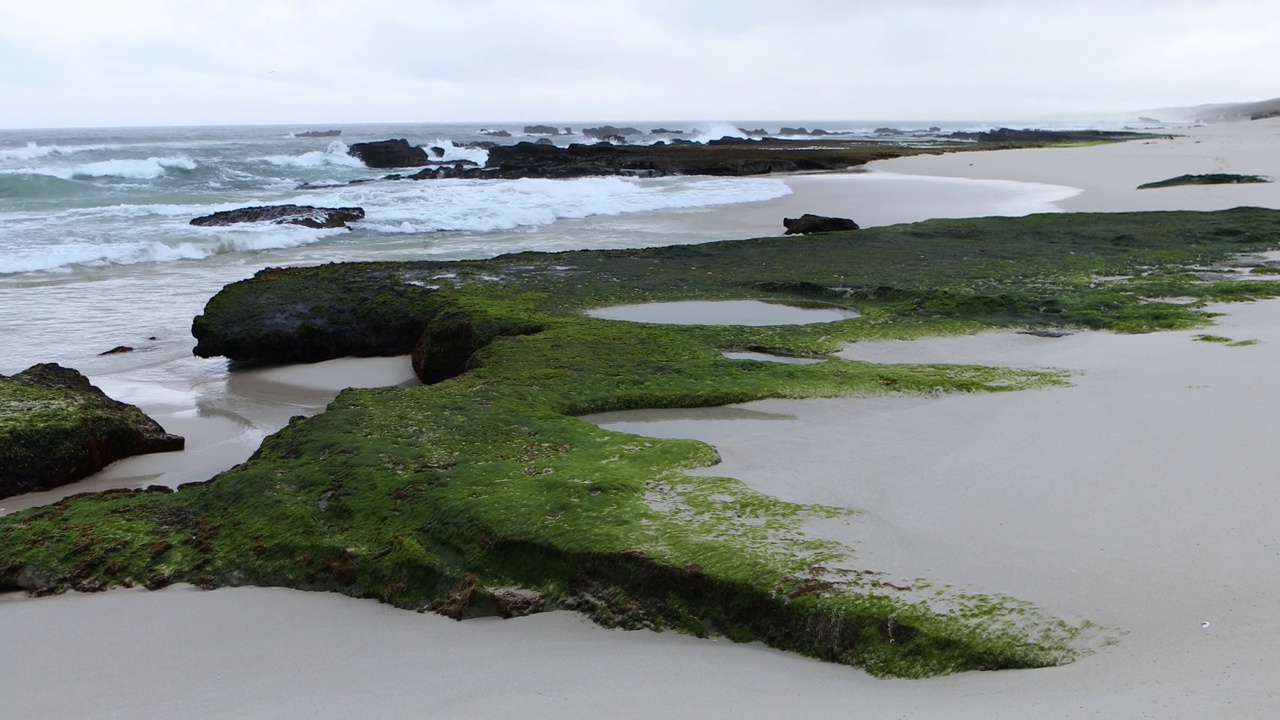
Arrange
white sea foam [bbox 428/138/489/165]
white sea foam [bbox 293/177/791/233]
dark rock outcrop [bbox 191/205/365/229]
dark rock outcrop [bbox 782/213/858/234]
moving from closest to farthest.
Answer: dark rock outcrop [bbox 782/213/858/234] < dark rock outcrop [bbox 191/205/365/229] < white sea foam [bbox 293/177/791/233] < white sea foam [bbox 428/138/489/165]

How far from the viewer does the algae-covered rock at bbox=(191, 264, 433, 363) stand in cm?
812

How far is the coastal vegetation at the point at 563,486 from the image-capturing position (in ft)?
10.5

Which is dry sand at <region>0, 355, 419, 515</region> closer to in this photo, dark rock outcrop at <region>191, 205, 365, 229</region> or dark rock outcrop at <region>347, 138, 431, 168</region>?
dark rock outcrop at <region>191, 205, 365, 229</region>

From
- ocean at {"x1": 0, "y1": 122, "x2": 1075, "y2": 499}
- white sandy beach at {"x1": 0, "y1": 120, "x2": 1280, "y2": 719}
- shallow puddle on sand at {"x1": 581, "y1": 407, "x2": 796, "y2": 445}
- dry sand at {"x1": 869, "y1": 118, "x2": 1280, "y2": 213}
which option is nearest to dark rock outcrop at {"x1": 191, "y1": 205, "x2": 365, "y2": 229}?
ocean at {"x1": 0, "y1": 122, "x2": 1075, "y2": 499}

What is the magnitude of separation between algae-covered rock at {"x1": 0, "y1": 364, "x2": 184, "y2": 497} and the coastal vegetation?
3.01 feet

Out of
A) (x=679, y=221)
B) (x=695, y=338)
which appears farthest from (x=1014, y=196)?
(x=695, y=338)

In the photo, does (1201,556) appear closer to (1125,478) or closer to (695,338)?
(1125,478)

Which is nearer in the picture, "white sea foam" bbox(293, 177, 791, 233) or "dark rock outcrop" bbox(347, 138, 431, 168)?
"white sea foam" bbox(293, 177, 791, 233)

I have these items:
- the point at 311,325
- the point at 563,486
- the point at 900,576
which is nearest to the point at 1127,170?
the point at 311,325

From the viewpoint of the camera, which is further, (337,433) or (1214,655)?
(337,433)

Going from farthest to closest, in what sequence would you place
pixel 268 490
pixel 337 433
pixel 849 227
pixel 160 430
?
pixel 849 227 < pixel 160 430 < pixel 337 433 < pixel 268 490

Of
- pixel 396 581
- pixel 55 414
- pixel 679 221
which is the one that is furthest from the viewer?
pixel 679 221

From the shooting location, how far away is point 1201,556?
323cm

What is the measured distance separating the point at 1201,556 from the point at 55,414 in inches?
224
